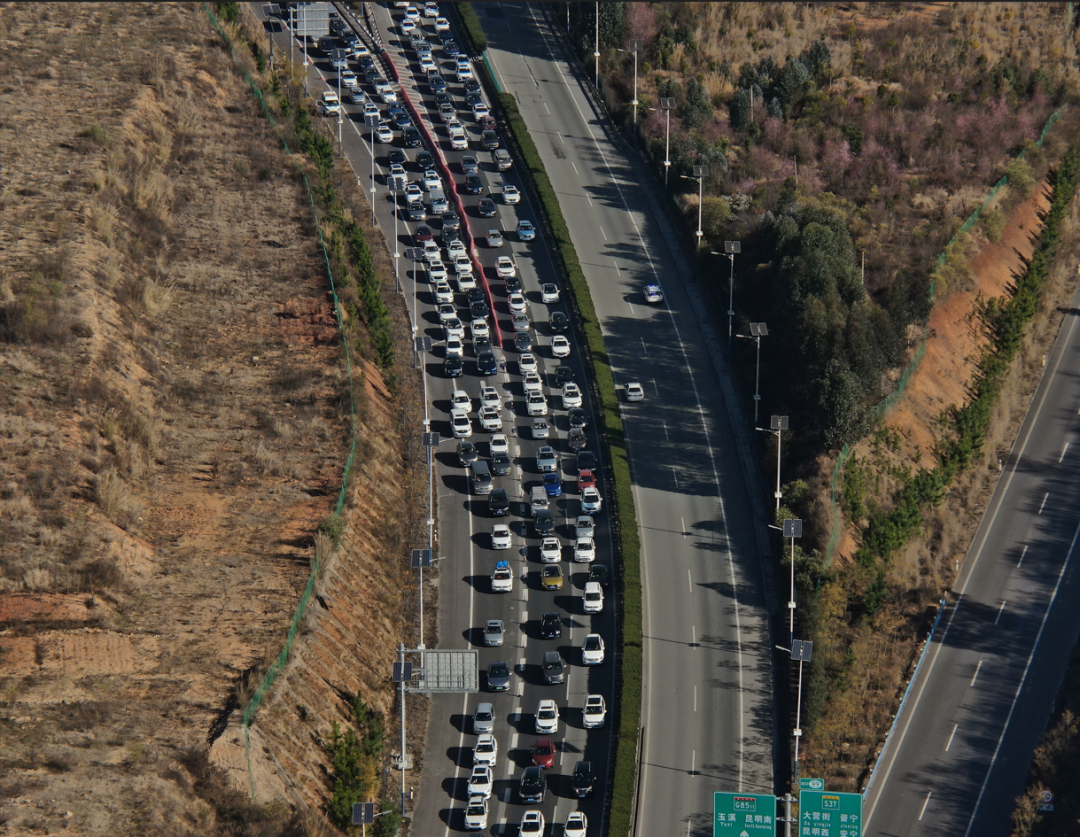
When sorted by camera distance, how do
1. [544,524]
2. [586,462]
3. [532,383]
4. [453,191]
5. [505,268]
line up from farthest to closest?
[453,191]
[505,268]
[532,383]
[586,462]
[544,524]

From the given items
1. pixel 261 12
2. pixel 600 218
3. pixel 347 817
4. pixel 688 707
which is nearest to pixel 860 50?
pixel 600 218

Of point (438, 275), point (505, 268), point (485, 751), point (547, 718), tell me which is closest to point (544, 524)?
point (547, 718)

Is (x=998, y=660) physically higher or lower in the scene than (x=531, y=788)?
lower

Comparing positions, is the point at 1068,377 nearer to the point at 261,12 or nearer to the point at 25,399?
the point at 25,399

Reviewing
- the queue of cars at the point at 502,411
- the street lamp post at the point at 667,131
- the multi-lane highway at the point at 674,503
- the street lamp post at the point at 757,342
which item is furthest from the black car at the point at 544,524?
the street lamp post at the point at 667,131

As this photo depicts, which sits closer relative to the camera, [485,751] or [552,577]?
[485,751]

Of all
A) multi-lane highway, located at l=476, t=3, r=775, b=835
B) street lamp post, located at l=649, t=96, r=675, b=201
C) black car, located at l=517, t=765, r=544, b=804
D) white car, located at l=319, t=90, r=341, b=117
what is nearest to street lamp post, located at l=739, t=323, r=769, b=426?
multi-lane highway, located at l=476, t=3, r=775, b=835

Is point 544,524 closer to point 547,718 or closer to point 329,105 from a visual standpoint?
point 547,718
